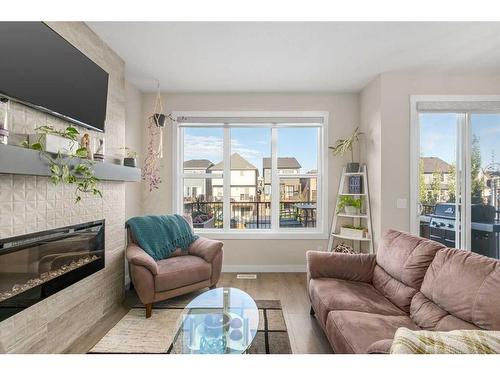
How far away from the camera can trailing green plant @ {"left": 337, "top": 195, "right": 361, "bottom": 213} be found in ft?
12.0

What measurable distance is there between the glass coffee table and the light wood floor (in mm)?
453

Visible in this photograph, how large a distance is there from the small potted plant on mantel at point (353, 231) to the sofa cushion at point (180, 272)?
1884mm

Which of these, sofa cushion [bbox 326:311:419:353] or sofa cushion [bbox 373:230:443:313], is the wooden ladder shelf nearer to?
sofa cushion [bbox 373:230:443:313]

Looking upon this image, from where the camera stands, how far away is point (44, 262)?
185 cm

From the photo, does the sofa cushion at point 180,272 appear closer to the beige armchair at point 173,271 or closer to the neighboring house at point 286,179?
the beige armchair at point 173,271

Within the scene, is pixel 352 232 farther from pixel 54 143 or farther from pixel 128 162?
pixel 54 143

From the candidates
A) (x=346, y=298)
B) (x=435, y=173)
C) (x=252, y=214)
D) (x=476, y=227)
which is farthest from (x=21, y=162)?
(x=476, y=227)

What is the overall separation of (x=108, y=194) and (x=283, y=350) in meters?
2.04

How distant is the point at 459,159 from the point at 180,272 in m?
3.47

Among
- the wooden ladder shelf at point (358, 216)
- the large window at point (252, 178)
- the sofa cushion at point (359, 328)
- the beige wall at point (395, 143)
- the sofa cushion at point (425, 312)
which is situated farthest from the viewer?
the large window at point (252, 178)

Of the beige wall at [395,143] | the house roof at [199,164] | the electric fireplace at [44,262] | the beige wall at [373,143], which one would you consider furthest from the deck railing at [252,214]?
the electric fireplace at [44,262]

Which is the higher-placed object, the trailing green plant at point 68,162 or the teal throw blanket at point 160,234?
the trailing green plant at point 68,162

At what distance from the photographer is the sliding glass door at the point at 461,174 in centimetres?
335
